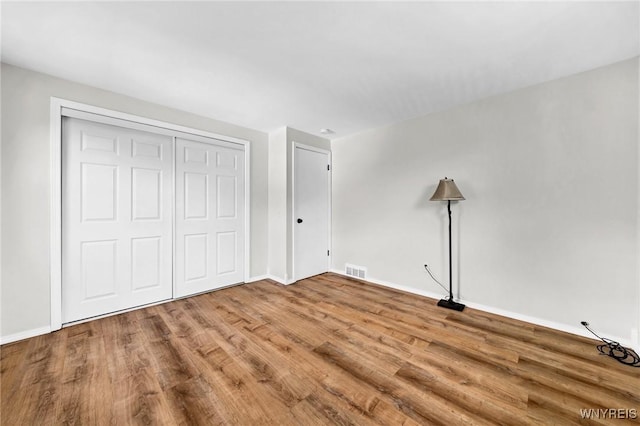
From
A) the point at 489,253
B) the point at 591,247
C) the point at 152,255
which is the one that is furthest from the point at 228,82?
the point at 591,247

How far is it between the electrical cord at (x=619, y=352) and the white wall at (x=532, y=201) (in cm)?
9

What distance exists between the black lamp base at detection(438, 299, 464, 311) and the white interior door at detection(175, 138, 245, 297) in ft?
8.94

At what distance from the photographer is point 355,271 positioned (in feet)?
12.8

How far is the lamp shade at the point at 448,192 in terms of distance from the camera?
2.62 m

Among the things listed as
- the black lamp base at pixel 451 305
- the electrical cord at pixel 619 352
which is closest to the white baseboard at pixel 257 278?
the black lamp base at pixel 451 305

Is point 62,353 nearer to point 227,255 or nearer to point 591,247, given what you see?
point 227,255

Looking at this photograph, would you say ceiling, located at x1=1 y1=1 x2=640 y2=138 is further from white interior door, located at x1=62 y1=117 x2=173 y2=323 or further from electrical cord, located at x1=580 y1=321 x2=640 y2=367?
electrical cord, located at x1=580 y1=321 x2=640 y2=367

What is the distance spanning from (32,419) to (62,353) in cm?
75

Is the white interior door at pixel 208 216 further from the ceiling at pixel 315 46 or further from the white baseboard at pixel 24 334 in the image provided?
the white baseboard at pixel 24 334

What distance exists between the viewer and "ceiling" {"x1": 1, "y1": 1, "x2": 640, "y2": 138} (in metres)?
1.50

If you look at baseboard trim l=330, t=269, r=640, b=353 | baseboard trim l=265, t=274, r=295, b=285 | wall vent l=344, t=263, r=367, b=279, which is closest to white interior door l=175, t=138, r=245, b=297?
baseboard trim l=265, t=274, r=295, b=285

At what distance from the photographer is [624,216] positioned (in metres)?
1.98

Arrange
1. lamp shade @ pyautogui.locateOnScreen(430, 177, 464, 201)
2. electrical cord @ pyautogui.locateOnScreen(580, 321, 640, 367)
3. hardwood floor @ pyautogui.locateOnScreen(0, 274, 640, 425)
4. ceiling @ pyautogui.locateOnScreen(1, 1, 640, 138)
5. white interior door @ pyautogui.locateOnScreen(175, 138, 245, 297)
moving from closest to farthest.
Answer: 1. hardwood floor @ pyautogui.locateOnScreen(0, 274, 640, 425)
2. ceiling @ pyautogui.locateOnScreen(1, 1, 640, 138)
3. electrical cord @ pyautogui.locateOnScreen(580, 321, 640, 367)
4. lamp shade @ pyautogui.locateOnScreen(430, 177, 464, 201)
5. white interior door @ pyautogui.locateOnScreen(175, 138, 245, 297)

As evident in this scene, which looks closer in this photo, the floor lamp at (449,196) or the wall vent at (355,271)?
the floor lamp at (449,196)
